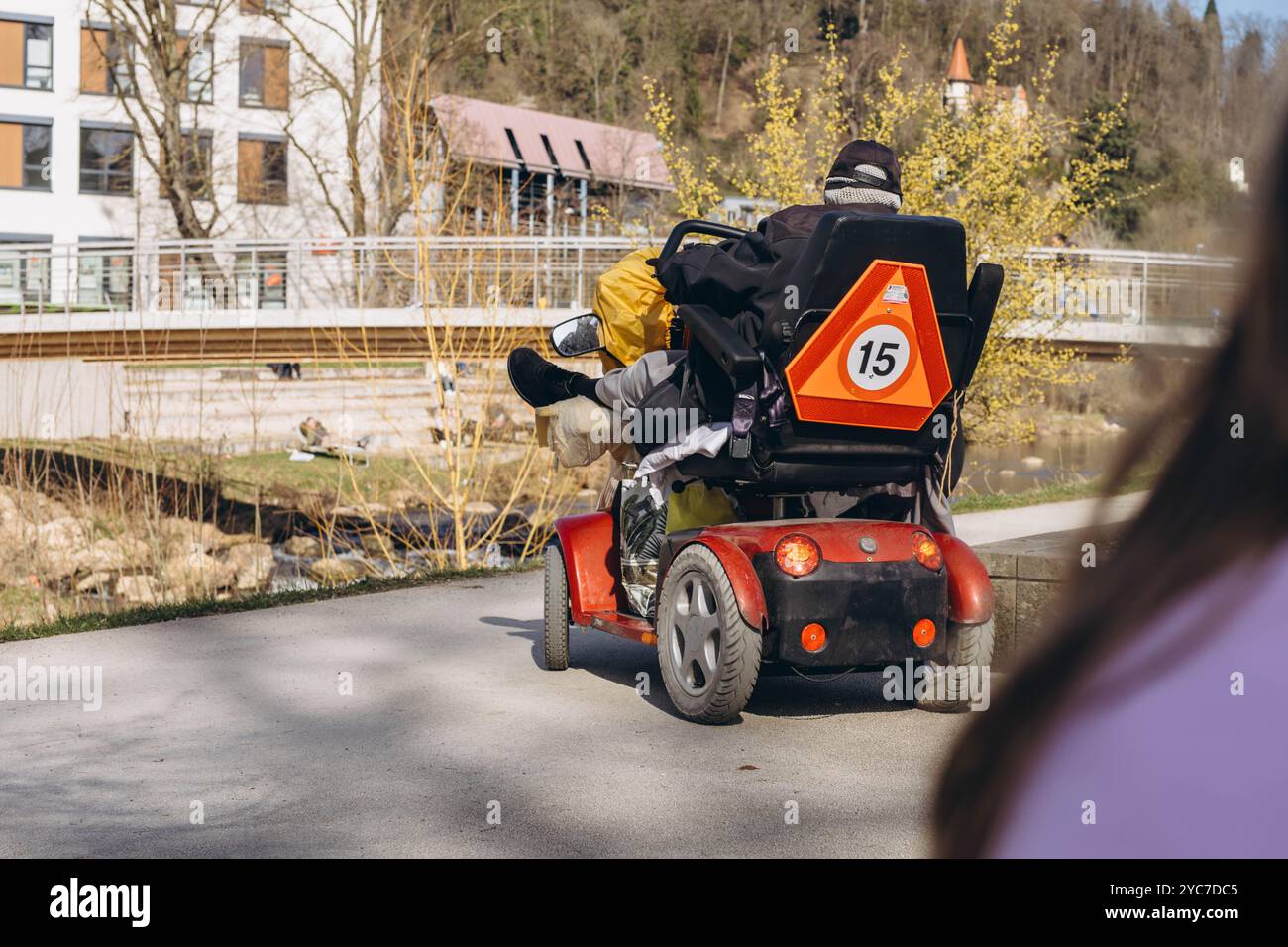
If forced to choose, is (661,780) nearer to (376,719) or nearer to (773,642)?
(773,642)

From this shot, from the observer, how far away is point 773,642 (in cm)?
556

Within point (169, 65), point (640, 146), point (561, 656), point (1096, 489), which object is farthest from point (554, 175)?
point (1096, 489)

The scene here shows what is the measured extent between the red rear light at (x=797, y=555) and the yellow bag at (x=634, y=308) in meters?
1.17

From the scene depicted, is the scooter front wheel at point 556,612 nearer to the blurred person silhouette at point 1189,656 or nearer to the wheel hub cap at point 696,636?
the wheel hub cap at point 696,636

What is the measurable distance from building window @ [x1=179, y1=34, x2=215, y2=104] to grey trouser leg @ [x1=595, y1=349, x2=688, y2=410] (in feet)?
136

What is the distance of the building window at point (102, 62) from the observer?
4730cm

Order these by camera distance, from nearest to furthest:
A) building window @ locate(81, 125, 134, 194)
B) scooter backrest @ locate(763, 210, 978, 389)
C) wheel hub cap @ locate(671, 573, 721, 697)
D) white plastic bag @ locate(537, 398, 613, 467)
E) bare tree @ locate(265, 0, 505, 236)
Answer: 1. scooter backrest @ locate(763, 210, 978, 389)
2. wheel hub cap @ locate(671, 573, 721, 697)
3. white plastic bag @ locate(537, 398, 613, 467)
4. bare tree @ locate(265, 0, 505, 236)
5. building window @ locate(81, 125, 134, 194)

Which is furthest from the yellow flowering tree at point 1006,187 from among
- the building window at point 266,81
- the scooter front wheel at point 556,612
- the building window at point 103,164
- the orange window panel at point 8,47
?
the orange window panel at point 8,47

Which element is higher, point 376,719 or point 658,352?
point 658,352

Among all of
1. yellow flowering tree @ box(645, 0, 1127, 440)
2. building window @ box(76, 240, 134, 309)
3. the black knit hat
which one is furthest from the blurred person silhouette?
building window @ box(76, 240, 134, 309)

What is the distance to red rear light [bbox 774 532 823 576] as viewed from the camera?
5551 millimetres

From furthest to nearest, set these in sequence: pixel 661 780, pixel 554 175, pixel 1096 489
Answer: pixel 554 175 < pixel 661 780 < pixel 1096 489

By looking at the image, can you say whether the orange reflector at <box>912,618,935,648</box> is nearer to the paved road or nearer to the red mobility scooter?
the red mobility scooter
